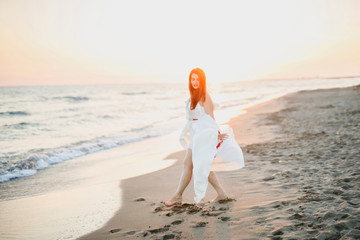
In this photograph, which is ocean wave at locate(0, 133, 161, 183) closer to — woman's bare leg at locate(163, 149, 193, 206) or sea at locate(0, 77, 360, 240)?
sea at locate(0, 77, 360, 240)

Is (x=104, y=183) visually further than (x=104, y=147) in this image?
No

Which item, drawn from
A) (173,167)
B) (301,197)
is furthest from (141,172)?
(301,197)

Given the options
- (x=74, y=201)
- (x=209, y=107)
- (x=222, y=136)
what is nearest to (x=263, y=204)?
(x=222, y=136)

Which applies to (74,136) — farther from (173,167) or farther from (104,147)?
(173,167)

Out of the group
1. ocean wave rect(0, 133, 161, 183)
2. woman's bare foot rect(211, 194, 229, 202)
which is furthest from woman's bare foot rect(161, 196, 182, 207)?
ocean wave rect(0, 133, 161, 183)

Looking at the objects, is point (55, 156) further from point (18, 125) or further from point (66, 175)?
point (18, 125)

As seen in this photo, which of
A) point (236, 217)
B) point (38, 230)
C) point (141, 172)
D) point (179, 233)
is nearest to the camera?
Answer: point (179, 233)

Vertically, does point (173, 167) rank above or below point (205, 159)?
below

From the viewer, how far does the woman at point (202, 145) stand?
3506 millimetres

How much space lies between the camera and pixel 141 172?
615 centimetres

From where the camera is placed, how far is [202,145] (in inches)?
141

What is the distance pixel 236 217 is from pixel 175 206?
3.01 ft

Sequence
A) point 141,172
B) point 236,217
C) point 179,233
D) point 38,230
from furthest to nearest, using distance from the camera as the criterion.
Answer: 1. point 141,172
2. point 38,230
3. point 236,217
4. point 179,233

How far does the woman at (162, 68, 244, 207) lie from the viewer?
351 cm
